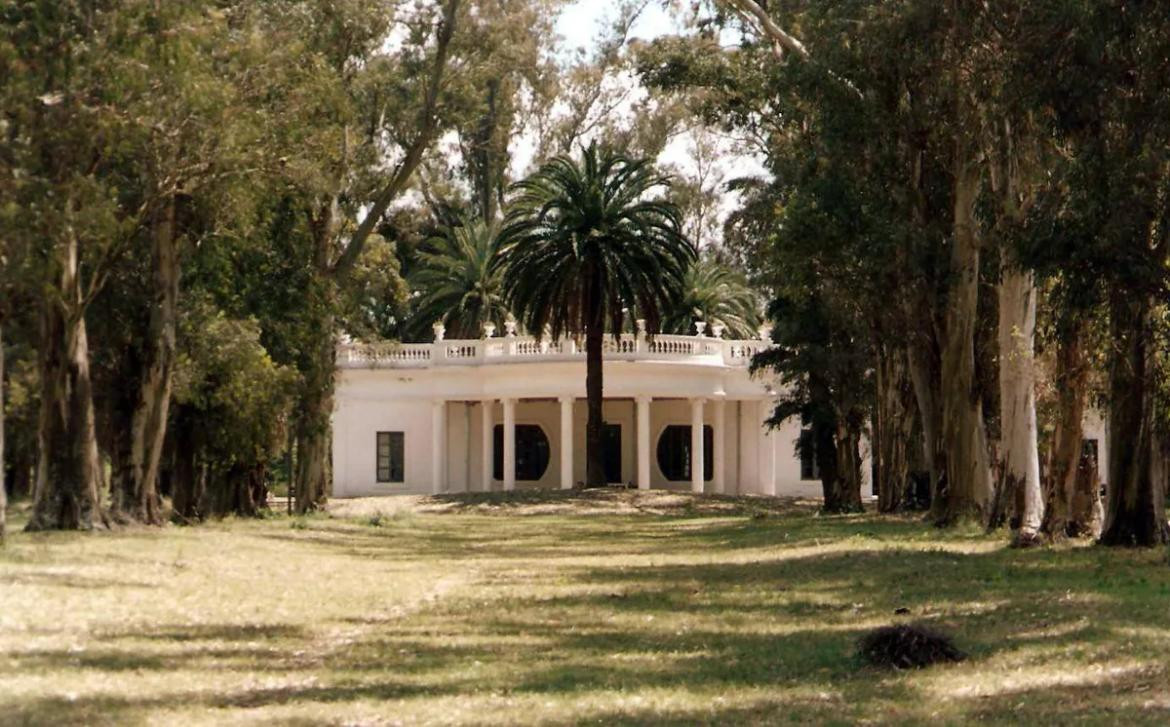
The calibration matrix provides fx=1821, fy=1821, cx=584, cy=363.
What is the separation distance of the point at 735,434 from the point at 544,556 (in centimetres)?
3546

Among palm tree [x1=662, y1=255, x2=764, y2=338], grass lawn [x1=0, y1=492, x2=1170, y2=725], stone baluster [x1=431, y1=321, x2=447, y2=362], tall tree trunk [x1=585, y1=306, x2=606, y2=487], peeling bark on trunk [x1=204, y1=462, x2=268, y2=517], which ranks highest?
palm tree [x1=662, y1=255, x2=764, y2=338]

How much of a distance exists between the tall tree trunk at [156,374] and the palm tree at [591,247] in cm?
2105

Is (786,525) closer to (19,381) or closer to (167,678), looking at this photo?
(19,381)

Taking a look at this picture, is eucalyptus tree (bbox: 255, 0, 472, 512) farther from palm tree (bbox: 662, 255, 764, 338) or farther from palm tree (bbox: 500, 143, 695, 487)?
palm tree (bbox: 662, 255, 764, 338)

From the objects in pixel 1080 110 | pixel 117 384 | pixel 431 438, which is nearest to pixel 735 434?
pixel 431 438

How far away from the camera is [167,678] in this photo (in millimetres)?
13070

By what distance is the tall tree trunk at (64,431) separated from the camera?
30.2 m

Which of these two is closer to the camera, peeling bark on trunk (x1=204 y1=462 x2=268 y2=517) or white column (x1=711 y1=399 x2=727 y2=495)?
peeling bark on trunk (x1=204 y1=462 x2=268 y2=517)

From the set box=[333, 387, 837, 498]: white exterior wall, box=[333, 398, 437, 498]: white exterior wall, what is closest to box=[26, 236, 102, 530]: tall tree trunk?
box=[333, 387, 837, 498]: white exterior wall

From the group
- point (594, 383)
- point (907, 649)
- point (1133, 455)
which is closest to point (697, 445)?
point (594, 383)

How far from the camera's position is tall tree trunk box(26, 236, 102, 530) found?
3020cm

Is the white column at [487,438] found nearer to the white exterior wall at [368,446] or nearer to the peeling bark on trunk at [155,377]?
the white exterior wall at [368,446]

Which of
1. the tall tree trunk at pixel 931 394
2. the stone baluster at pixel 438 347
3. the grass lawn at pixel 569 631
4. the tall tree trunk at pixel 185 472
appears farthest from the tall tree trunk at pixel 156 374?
the stone baluster at pixel 438 347

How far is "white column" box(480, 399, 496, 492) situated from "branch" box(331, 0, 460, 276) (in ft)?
69.0
